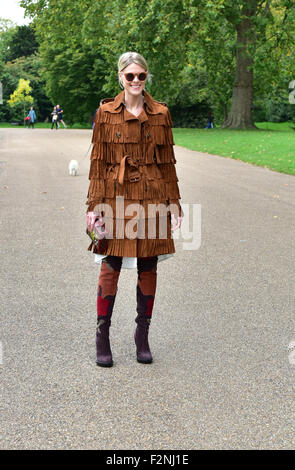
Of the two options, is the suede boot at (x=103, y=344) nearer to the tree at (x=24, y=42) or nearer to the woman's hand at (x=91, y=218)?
the woman's hand at (x=91, y=218)

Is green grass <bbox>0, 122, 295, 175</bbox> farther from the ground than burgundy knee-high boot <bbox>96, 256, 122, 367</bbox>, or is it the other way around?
burgundy knee-high boot <bbox>96, 256, 122, 367</bbox>

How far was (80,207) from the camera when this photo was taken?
10805mm

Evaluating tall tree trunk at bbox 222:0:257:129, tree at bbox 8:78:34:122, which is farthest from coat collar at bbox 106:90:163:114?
tree at bbox 8:78:34:122

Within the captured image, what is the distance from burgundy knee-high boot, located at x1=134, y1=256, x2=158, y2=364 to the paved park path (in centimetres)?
9

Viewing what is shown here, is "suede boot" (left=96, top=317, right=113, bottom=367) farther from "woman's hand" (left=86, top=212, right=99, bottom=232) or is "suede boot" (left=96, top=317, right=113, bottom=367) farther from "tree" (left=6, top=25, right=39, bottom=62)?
"tree" (left=6, top=25, right=39, bottom=62)

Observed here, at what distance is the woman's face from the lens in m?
3.82

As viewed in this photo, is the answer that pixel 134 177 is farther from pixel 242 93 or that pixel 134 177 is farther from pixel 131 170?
pixel 242 93

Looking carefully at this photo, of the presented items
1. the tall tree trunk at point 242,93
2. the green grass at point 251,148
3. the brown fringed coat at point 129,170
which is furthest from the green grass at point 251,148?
the brown fringed coat at point 129,170

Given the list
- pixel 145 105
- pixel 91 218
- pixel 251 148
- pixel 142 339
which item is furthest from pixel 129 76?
pixel 251 148

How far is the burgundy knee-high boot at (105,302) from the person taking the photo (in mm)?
4035

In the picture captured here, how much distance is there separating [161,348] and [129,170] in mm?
1307

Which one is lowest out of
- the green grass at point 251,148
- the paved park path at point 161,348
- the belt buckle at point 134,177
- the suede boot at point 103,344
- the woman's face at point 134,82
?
the green grass at point 251,148

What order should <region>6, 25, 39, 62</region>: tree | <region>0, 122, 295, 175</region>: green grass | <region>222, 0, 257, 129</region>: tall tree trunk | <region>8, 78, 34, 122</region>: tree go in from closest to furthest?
<region>0, 122, 295, 175</region>: green grass, <region>222, 0, 257, 129</region>: tall tree trunk, <region>8, 78, 34, 122</region>: tree, <region>6, 25, 39, 62</region>: tree
